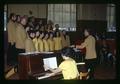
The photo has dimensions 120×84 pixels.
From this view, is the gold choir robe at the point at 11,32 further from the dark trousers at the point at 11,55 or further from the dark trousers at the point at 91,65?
the dark trousers at the point at 91,65

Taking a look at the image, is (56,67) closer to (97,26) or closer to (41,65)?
(41,65)

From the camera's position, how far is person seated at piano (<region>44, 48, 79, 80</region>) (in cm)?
688

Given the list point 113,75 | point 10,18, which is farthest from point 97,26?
point 10,18

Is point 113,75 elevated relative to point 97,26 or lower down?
lower down

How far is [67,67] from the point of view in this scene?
693 cm

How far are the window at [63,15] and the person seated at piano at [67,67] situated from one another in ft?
1.05

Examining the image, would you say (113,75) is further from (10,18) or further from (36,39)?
(10,18)

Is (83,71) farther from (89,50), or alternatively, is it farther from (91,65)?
(89,50)

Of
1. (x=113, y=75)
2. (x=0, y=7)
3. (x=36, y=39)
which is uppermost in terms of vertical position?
(x=0, y=7)

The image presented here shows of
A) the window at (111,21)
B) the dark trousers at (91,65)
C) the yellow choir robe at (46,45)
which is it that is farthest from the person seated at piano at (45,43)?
the window at (111,21)

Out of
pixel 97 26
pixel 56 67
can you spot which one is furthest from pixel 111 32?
pixel 56 67

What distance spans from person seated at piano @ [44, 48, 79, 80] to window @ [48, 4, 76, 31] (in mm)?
321

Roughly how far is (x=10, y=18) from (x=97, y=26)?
1.17 meters

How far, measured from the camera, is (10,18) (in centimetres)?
688
